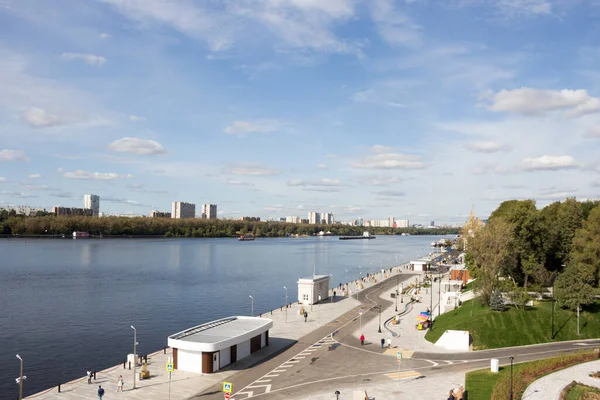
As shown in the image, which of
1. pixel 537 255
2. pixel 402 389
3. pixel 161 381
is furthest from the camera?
pixel 537 255

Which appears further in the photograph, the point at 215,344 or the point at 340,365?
the point at 340,365

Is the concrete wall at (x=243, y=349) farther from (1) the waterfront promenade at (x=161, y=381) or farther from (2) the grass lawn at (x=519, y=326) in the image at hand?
(2) the grass lawn at (x=519, y=326)

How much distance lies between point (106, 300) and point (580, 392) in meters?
75.7

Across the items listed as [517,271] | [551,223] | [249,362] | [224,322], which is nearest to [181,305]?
[224,322]

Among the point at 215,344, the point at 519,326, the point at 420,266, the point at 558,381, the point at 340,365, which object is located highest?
the point at 215,344

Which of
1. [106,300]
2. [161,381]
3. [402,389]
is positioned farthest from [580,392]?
[106,300]

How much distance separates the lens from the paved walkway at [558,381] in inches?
1297

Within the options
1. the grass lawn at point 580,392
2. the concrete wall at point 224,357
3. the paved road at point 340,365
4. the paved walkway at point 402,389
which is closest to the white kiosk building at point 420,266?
the paved road at point 340,365

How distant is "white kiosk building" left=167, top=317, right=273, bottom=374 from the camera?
41.5 meters

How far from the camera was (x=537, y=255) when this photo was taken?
78.8m

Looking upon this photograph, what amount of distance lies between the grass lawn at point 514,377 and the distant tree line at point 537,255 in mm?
16405

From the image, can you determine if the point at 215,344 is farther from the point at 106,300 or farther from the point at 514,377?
the point at 106,300

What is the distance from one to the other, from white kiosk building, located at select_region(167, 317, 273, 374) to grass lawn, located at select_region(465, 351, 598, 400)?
65.4 ft

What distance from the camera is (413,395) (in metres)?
35.4
